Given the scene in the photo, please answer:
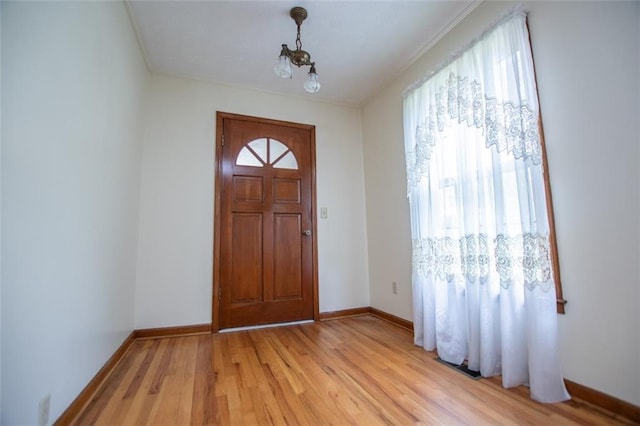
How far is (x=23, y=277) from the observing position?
2.99ft

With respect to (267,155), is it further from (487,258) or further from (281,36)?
(487,258)

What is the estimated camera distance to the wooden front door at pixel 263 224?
2539 mm

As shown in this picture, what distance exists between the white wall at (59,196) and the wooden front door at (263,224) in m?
0.90

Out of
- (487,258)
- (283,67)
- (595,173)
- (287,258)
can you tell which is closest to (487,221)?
(487,258)

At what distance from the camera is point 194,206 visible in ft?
8.15

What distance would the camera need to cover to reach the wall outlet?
986 millimetres

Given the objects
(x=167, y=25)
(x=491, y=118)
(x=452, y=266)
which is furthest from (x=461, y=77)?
(x=167, y=25)

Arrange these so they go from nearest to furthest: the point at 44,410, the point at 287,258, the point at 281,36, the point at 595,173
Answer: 1. the point at 44,410
2. the point at 595,173
3. the point at 281,36
4. the point at 287,258

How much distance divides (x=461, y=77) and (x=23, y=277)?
7.97 ft

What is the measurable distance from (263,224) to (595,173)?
2.34m

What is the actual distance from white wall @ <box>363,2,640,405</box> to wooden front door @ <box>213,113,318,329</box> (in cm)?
197

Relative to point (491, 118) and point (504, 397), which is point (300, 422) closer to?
point (504, 397)

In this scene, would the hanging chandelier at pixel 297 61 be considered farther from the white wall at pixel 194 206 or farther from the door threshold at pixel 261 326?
the door threshold at pixel 261 326

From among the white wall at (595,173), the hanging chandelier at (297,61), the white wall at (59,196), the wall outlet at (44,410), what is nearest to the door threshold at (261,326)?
the white wall at (59,196)
